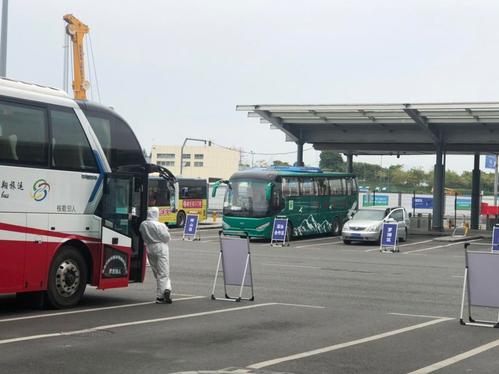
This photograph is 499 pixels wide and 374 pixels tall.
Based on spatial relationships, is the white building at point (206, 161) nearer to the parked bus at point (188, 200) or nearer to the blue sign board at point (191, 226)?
the parked bus at point (188, 200)

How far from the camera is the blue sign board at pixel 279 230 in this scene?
32.3m

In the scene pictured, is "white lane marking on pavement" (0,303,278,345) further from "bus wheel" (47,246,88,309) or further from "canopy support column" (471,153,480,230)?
"canopy support column" (471,153,480,230)

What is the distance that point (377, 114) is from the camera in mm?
37125

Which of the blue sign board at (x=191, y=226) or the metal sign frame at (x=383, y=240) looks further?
the blue sign board at (x=191, y=226)

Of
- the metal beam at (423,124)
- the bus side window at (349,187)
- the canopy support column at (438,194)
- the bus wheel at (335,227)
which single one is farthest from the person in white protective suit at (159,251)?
the canopy support column at (438,194)

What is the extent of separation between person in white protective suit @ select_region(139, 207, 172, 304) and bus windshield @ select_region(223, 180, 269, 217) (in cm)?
2071

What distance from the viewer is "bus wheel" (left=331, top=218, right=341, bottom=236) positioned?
127ft

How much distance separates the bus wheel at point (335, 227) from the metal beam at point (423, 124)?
627 cm

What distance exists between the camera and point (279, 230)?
3244 centimetres

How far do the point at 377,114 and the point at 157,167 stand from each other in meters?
24.7

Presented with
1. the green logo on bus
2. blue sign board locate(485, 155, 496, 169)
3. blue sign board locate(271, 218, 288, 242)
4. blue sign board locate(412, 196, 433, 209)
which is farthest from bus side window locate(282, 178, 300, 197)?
blue sign board locate(485, 155, 496, 169)

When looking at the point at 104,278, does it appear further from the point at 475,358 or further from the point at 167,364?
the point at 475,358

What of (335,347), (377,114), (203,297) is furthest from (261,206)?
(335,347)

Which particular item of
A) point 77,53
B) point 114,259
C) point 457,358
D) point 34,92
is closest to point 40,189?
point 34,92
